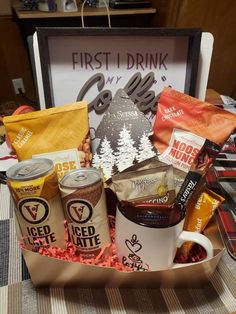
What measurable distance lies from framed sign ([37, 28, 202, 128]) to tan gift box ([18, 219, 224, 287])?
35 centimetres

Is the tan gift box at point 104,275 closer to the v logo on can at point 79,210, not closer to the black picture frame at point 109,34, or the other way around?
the v logo on can at point 79,210

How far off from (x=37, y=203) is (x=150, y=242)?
0.56ft

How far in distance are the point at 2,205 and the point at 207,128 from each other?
461 mm

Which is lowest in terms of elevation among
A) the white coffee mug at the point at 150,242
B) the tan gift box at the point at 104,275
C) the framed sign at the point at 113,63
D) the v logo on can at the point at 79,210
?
the tan gift box at the point at 104,275

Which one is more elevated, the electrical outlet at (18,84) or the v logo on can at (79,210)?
the v logo on can at (79,210)

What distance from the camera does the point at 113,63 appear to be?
24.3 inches

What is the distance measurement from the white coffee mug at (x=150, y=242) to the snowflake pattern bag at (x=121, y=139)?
0.12 metres

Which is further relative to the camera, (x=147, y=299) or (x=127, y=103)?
(x=127, y=103)

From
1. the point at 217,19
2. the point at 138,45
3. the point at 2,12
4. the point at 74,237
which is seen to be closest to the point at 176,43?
the point at 138,45

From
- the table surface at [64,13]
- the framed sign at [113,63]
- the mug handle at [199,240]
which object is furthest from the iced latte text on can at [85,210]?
the table surface at [64,13]

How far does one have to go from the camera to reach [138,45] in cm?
60

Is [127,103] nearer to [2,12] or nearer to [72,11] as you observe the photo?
[72,11]

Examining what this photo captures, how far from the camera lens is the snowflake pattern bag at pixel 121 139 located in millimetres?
522

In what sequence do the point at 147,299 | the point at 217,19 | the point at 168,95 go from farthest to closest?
the point at 217,19, the point at 168,95, the point at 147,299
